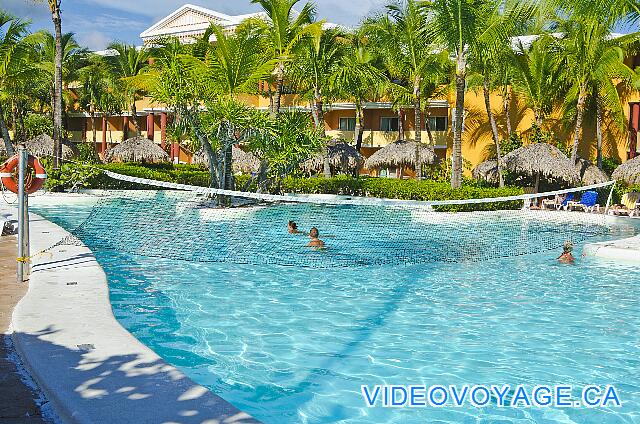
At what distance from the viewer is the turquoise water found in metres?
6.45

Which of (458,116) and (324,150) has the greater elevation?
(458,116)

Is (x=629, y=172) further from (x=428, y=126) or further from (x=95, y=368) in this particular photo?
(x=95, y=368)

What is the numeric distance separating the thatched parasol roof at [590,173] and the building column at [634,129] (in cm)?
223

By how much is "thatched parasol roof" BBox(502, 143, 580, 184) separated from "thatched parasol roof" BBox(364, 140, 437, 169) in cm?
558

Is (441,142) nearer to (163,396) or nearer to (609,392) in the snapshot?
(609,392)

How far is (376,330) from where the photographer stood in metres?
8.72

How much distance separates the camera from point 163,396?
15.0 ft

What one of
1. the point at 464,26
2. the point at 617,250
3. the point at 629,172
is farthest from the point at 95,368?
the point at 629,172

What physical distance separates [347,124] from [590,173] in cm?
1792

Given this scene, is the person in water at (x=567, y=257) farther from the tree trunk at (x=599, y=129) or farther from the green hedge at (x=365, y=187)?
the tree trunk at (x=599, y=129)

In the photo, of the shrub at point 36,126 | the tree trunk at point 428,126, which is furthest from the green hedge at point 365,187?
the shrub at point 36,126

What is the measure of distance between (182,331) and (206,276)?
334cm

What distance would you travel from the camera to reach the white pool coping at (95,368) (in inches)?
169

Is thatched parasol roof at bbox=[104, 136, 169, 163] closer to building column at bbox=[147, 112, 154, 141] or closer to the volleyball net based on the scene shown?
the volleyball net
